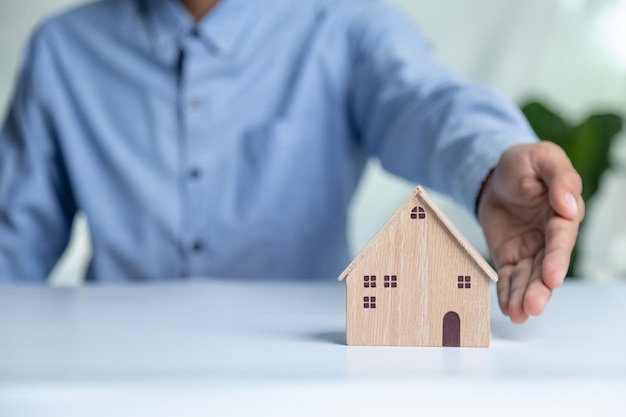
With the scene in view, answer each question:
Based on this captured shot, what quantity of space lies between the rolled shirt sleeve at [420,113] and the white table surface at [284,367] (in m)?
0.16

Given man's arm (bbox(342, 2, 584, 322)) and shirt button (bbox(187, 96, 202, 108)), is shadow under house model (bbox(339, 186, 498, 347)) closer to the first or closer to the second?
man's arm (bbox(342, 2, 584, 322))

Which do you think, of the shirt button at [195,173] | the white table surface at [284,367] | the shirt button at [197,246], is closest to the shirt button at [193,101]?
the shirt button at [195,173]

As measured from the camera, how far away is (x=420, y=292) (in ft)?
1.91

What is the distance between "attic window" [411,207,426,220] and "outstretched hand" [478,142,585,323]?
99mm

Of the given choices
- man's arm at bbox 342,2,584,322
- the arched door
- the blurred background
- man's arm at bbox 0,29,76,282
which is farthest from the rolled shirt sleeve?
the blurred background

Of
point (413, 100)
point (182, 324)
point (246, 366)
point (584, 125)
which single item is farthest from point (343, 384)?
point (584, 125)

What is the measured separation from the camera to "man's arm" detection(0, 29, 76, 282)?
1361mm

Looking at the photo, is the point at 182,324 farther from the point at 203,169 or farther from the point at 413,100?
the point at 203,169

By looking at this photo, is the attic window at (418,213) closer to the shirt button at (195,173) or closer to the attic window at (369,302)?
the attic window at (369,302)

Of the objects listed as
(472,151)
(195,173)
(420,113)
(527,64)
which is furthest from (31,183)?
(527,64)

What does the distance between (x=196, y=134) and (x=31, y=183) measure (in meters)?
0.30

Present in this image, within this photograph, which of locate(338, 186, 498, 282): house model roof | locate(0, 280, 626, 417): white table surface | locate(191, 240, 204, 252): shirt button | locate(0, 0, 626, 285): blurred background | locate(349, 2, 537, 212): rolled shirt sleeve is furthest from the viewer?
locate(0, 0, 626, 285): blurred background

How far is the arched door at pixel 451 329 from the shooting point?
579 mm

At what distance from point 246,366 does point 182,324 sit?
19 centimetres
